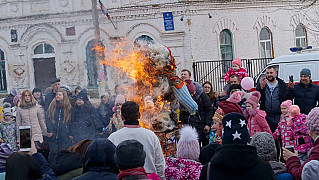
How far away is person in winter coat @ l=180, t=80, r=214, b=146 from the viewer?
32.0 ft

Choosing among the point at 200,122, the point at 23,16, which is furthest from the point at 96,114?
the point at 23,16

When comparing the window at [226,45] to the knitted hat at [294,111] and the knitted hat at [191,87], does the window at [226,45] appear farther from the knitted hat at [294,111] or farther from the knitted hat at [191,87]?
the knitted hat at [294,111]

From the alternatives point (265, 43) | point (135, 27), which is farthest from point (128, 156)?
point (265, 43)

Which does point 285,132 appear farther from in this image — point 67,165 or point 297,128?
point 67,165

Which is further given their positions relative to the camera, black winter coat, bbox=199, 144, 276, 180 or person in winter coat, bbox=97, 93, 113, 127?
person in winter coat, bbox=97, 93, 113, 127

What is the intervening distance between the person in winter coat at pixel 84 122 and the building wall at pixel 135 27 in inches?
332

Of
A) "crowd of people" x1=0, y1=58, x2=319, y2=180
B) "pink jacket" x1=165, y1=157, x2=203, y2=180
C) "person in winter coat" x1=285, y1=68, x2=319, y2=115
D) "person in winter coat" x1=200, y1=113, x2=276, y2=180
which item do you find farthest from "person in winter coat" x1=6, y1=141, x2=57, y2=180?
"person in winter coat" x1=285, y1=68, x2=319, y2=115

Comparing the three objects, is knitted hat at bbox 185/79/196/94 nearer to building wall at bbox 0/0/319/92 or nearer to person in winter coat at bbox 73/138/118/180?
person in winter coat at bbox 73/138/118/180

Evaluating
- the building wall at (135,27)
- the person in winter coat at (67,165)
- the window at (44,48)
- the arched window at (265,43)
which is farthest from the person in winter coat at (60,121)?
the arched window at (265,43)

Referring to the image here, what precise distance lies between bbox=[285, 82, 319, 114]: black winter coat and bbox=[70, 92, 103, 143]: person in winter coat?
4.53 meters

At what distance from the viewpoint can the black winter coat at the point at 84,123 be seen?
11.2 meters

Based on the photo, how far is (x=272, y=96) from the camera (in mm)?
9891

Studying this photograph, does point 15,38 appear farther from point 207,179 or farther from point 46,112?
point 207,179

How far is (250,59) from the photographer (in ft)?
73.3
